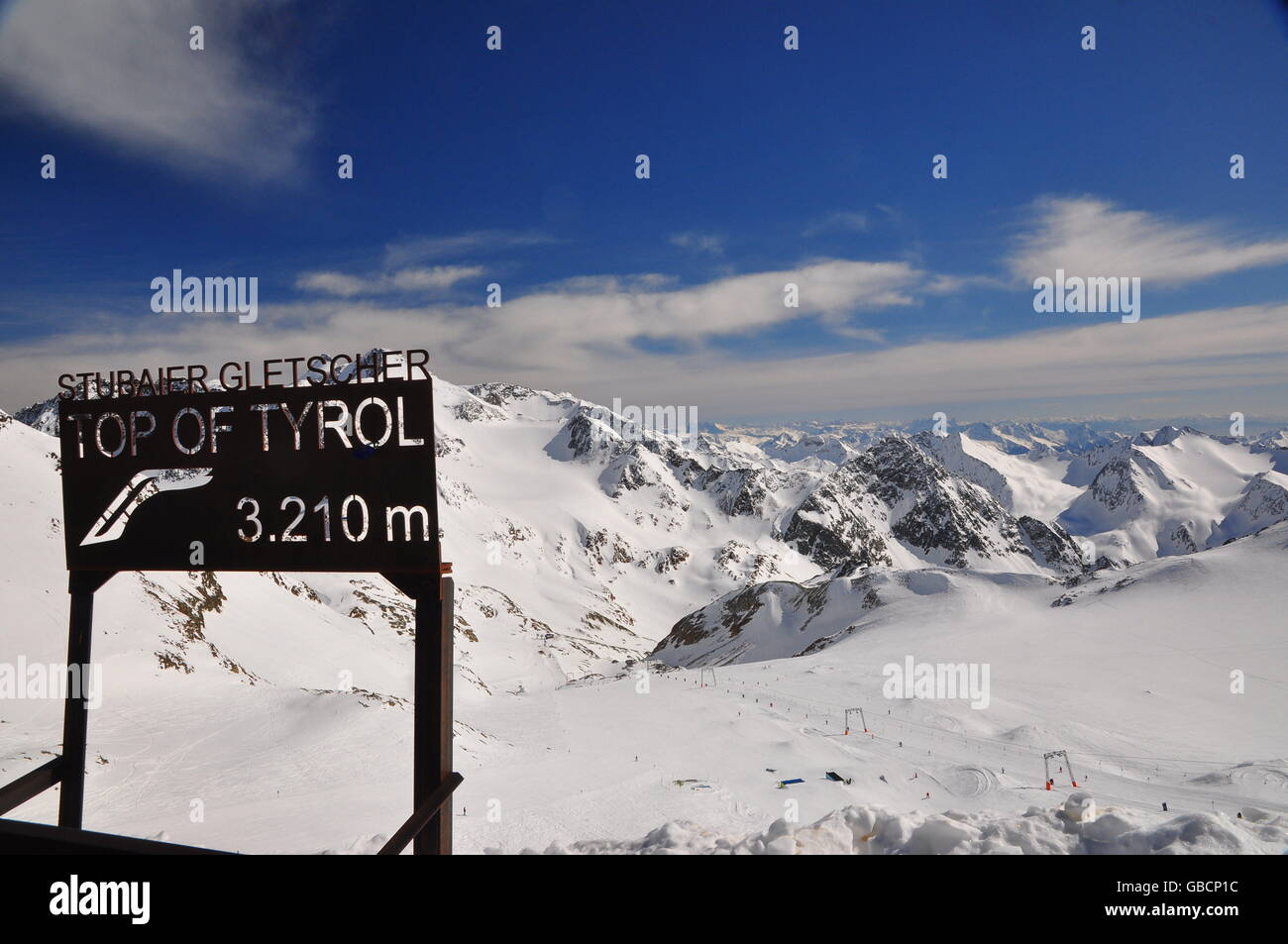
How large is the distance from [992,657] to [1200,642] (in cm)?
2099

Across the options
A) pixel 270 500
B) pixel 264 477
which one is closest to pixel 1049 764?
pixel 270 500

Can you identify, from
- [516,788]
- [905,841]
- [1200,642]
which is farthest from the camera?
[1200,642]

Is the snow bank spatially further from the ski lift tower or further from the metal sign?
the ski lift tower

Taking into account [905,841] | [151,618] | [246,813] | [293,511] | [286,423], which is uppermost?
[286,423]

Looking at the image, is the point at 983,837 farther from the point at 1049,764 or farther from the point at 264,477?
the point at 1049,764

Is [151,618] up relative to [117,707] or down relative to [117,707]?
up

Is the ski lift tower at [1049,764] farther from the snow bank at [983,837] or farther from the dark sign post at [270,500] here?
the dark sign post at [270,500]

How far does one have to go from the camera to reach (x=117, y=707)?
105ft

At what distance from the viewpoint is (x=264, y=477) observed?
836 cm

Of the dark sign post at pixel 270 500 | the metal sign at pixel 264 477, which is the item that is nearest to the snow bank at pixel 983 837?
the dark sign post at pixel 270 500

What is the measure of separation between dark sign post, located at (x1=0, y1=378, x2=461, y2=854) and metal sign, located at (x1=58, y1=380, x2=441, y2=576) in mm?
17

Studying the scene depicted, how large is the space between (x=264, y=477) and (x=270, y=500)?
327 millimetres

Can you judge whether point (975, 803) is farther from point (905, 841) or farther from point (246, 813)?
point (246, 813)
